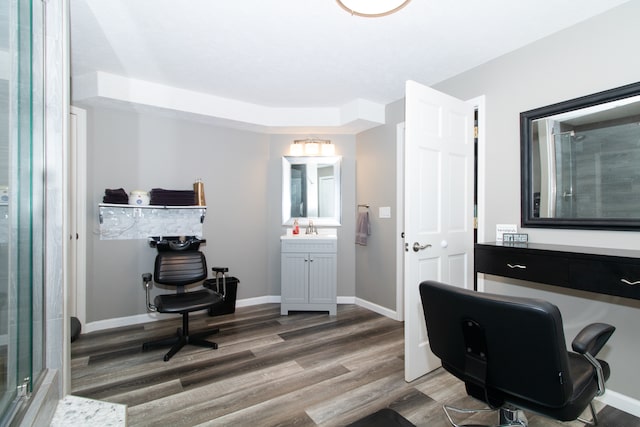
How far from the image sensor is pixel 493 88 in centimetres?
252

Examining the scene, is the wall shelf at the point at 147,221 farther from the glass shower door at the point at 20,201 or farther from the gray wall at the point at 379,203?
the glass shower door at the point at 20,201

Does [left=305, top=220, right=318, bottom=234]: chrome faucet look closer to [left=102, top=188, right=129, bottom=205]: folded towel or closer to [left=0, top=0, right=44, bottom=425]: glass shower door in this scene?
[left=102, top=188, right=129, bottom=205]: folded towel

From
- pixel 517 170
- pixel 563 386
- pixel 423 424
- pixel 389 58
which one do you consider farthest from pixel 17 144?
pixel 517 170

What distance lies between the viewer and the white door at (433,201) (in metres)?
2.17

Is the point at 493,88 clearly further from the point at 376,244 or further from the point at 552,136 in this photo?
the point at 376,244

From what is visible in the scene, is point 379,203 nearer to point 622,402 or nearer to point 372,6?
point 372,6

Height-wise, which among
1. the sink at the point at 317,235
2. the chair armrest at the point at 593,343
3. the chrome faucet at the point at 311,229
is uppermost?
the chrome faucet at the point at 311,229

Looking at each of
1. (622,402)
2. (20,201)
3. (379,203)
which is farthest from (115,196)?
(622,402)

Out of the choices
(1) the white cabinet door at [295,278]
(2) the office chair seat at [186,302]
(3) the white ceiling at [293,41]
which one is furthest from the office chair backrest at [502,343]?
(1) the white cabinet door at [295,278]

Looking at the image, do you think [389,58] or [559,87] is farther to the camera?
[389,58]

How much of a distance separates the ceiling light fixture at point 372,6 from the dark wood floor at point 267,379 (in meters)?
2.27

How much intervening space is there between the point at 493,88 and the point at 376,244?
2000 millimetres

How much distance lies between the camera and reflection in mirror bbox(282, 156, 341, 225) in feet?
13.3

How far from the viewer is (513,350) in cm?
113
